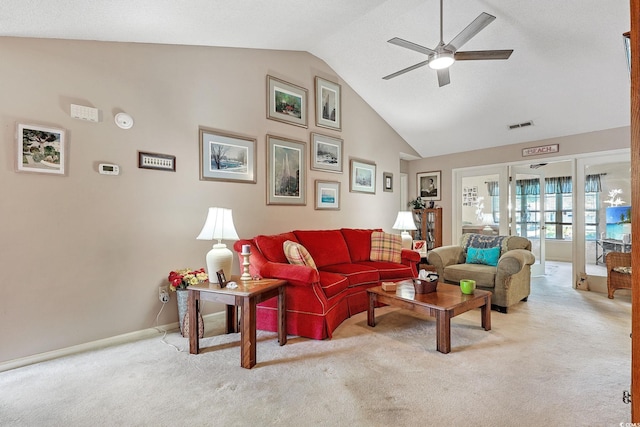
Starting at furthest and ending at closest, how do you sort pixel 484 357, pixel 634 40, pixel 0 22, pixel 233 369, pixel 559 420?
pixel 484 357 → pixel 233 369 → pixel 0 22 → pixel 559 420 → pixel 634 40

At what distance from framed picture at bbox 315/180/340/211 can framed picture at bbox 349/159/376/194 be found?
0.37 metres

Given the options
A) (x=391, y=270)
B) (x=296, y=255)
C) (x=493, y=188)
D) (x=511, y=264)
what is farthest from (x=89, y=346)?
(x=493, y=188)

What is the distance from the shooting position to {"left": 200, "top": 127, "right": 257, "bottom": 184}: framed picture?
3.42 metres

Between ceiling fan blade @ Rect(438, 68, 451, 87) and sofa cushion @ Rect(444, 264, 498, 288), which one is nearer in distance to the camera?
ceiling fan blade @ Rect(438, 68, 451, 87)

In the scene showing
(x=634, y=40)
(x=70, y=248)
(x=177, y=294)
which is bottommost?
(x=177, y=294)

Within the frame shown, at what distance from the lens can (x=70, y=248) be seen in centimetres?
261

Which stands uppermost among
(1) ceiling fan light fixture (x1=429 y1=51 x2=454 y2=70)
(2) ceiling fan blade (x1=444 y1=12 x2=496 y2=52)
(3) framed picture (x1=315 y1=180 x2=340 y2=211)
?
(2) ceiling fan blade (x1=444 y1=12 x2=496 y2=52)

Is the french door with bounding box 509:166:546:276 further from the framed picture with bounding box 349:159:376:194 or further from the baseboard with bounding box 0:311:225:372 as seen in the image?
the baseboard with bounding box 0:311:225:372

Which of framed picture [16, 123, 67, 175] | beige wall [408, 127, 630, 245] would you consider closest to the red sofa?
framed picture [16, 123, 67, 175]

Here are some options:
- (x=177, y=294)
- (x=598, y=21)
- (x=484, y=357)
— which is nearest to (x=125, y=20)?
(x=177, y=294)

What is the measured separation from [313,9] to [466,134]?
3.54 meters

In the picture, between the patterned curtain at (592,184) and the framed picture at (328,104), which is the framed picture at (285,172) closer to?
the framed picture at (328,104)

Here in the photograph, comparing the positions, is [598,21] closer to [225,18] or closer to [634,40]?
[634,40]

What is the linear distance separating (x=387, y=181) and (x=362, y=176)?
0.69 m
